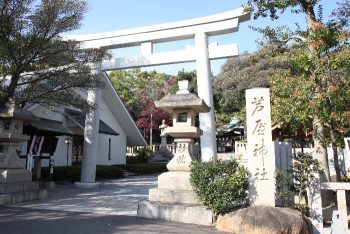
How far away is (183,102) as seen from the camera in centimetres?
894

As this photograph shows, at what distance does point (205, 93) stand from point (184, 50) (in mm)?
2165

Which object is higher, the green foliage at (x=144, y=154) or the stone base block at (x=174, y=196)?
the green foliage at (x=144, y=154)

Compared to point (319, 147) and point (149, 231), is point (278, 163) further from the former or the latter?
point (149, 231)

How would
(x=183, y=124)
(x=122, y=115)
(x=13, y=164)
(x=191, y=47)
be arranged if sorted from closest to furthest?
1. (x=183, y=124)
2. (x=13, y=164)
3. (x=191, y=47)
4. (x=122, y=115)

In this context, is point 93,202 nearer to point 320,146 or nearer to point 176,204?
point 176,204

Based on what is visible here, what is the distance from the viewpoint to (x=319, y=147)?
8.50 m

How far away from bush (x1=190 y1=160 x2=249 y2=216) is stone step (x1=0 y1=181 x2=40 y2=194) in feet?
20.0

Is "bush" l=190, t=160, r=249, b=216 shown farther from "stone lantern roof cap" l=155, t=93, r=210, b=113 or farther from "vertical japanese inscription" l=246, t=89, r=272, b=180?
"stone lantern roof cap" l=155, t=93, r=210, b=113

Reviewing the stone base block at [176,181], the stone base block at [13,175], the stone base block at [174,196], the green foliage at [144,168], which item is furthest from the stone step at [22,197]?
the green foliage at [144,168]

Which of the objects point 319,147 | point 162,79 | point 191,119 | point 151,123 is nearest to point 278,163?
point 319,147

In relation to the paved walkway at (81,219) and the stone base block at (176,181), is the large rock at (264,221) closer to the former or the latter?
the paved walkway at (81,219)

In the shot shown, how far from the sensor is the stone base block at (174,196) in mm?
8281

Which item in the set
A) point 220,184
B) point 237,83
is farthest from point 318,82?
point 237,83

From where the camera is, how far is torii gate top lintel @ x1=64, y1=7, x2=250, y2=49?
12984 mm
